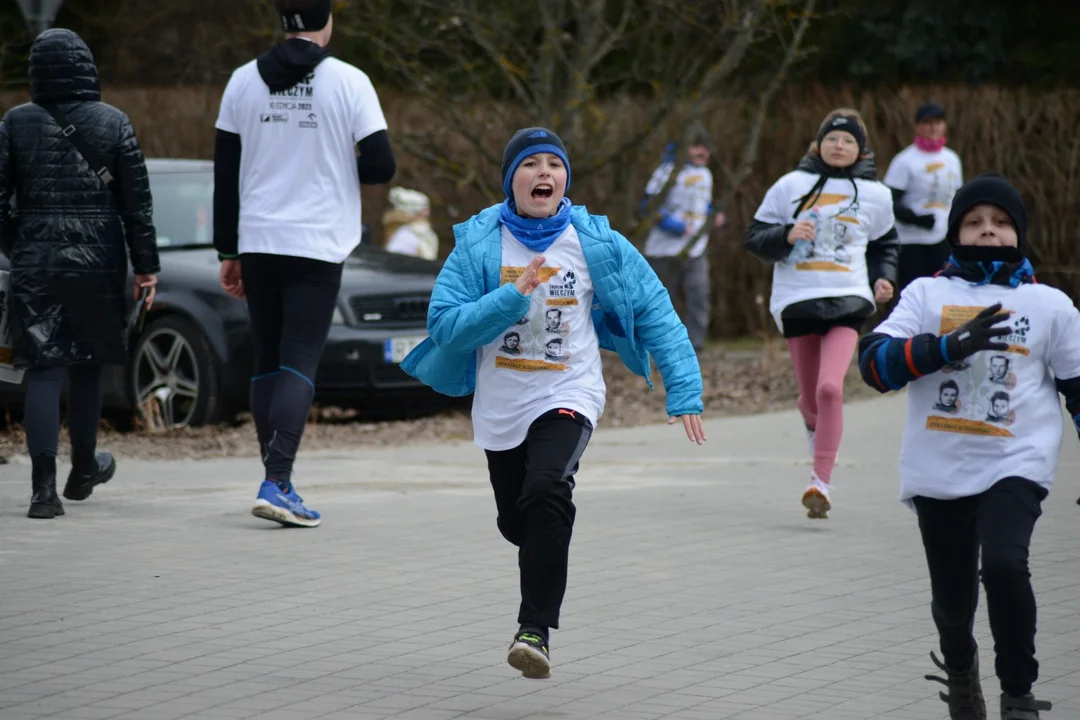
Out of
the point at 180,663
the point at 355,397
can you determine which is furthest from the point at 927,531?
the point at 355,397

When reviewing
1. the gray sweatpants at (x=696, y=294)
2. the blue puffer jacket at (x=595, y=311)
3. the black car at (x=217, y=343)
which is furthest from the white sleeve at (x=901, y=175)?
the blue puffer jacket at (x=595, y=311)

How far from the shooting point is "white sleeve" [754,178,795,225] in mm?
8641

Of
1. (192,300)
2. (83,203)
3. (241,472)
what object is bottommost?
(241,472)

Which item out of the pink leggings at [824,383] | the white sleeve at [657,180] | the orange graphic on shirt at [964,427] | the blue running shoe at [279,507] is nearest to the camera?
the orange graphic on shirt at [964,427]

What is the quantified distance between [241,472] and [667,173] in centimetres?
640

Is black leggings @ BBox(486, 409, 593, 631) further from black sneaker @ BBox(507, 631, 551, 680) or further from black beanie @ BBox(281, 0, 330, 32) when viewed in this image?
black beanie @ BBox(281, 0, 330, 32)

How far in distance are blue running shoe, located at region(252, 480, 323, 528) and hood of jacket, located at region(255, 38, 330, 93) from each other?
65.2 inches

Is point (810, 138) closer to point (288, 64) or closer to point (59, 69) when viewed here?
point (288, 64)

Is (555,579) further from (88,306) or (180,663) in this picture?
(88,306)

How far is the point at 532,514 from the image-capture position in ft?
16.9

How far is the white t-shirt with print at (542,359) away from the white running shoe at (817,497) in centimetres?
293

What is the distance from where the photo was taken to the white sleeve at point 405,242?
1474cm

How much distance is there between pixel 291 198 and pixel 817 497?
2651 mm

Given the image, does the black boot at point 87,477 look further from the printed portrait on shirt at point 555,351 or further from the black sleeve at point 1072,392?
the black sleeve at point 1072,392
